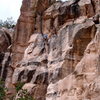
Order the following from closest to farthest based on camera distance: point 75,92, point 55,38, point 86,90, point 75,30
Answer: point 86,90 < point 75,92 < point 75,30 < point 55,38

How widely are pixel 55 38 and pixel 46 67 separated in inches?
75.4

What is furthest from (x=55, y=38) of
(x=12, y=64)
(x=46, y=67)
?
(x=12, y=64)

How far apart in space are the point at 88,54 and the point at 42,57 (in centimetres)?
623

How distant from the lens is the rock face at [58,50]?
1352 cm

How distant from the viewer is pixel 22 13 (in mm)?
25219

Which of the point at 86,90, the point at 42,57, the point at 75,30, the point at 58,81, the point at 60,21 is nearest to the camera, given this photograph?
the point at 86,90

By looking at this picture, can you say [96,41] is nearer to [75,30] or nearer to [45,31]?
[75,30]

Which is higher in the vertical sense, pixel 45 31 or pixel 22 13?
pixel 22 13

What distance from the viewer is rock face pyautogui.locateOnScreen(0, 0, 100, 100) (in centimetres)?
1352

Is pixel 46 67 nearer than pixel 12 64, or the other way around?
pixel 46 67

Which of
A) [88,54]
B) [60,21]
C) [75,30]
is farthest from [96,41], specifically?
[60,21]

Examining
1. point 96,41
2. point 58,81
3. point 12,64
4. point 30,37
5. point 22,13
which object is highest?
point 22,13

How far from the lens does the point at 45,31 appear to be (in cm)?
2362

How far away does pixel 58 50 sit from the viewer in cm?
1756
